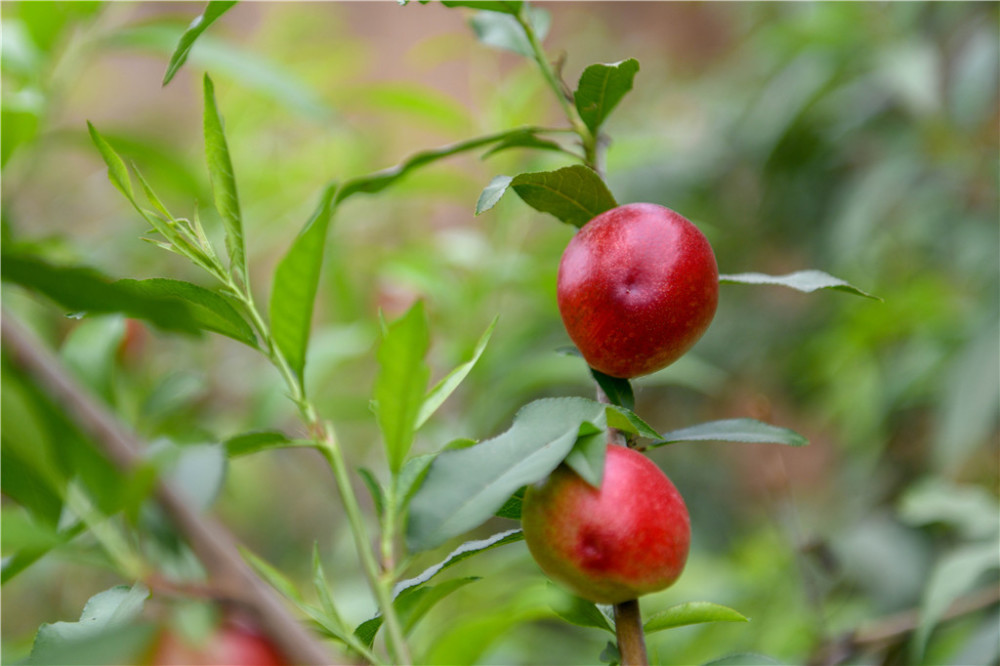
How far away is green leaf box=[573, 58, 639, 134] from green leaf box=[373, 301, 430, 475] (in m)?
0.17

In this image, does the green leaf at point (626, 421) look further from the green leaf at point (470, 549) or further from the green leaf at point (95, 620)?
the green leaf at point (95, 620)

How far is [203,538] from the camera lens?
0.26 meters

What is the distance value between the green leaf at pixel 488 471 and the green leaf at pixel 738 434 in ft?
0.20

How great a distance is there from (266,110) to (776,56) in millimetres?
828

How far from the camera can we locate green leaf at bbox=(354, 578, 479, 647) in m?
0.38

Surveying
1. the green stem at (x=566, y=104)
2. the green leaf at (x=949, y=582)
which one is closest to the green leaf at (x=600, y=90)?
the green stem at (x=566, y=104)

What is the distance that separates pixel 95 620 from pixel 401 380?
0.48 ft

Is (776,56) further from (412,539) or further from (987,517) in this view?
(412,539)

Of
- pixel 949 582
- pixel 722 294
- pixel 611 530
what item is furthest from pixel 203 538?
pixel 722 294

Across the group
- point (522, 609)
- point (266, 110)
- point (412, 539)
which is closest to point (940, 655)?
point (522, 609)

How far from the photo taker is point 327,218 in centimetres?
35

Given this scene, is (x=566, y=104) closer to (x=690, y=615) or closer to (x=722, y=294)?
(x=690, y=615)

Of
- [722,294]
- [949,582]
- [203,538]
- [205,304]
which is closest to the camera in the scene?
[203,538]

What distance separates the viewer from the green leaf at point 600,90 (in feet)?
1.38
